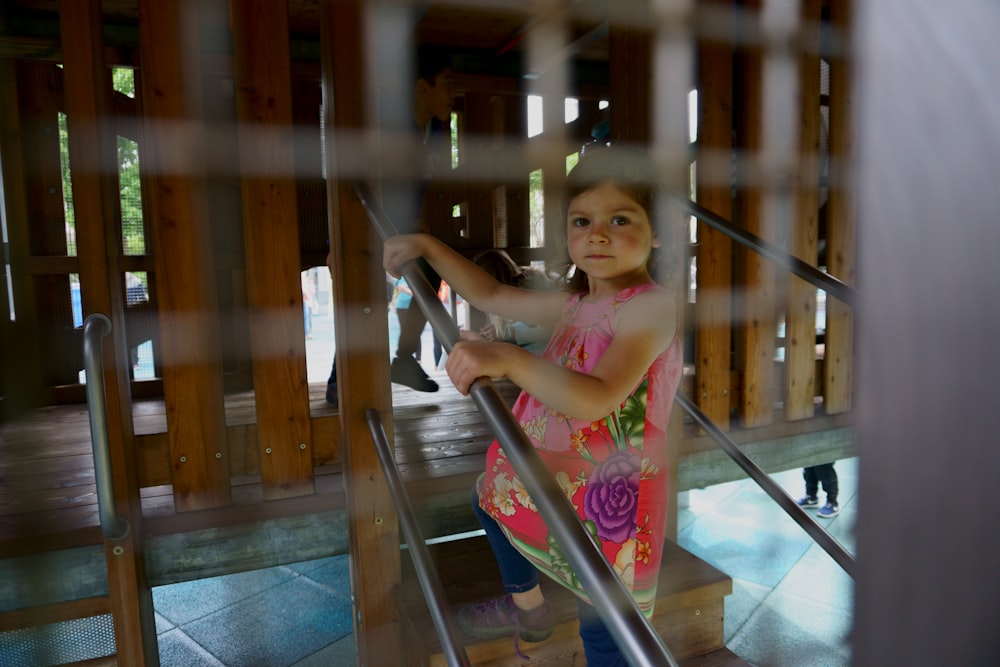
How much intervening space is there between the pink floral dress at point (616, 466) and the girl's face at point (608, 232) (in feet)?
A: 0.16

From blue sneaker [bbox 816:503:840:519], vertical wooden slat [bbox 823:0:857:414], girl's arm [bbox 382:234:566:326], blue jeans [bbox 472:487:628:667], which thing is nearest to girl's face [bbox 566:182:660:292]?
girl's arm [bbox 382:234:566:326]

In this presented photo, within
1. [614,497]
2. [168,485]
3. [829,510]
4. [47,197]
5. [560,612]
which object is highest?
[47,197]

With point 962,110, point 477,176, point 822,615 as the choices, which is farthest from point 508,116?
point 962,110

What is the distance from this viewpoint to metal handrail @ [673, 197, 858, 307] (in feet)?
3.94

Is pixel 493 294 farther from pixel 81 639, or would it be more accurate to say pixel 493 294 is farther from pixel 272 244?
pixel 81 639

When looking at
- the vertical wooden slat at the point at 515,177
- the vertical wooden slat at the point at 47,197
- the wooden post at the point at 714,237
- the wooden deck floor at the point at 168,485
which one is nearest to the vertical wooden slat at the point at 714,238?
the wooden post at the point at 714,237

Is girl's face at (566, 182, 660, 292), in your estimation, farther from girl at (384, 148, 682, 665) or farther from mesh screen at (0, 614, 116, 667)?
mesh screen at (0, 614, 116, 667)

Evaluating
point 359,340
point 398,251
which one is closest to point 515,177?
point 359,340

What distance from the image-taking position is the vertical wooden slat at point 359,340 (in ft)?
4.30

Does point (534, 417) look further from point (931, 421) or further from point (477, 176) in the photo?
point (477, 176)

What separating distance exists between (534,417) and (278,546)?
2.57ft

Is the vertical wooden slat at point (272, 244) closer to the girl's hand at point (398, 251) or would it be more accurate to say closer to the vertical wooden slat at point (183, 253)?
the vertical wooden slat at point (183, 253)

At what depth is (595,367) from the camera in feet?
3.02

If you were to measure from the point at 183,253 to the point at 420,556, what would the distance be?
80cm
